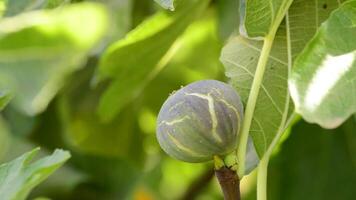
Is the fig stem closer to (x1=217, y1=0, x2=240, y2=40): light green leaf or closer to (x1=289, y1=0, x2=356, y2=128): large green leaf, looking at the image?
(x1=289, y1=0, x2=356, y2=128): large green leaf

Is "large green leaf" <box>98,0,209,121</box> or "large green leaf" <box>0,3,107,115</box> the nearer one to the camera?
"large green leaf" <box>98,0,209,121</box>

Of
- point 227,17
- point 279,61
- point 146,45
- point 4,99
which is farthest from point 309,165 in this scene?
point 4,99

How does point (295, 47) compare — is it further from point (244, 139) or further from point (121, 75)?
point (121, 75)

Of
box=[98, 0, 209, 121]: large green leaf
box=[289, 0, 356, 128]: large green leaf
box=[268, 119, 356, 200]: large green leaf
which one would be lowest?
box=[268, 119, 356, 200]: large green leaf

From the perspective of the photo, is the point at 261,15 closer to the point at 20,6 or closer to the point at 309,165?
the point at 20,6

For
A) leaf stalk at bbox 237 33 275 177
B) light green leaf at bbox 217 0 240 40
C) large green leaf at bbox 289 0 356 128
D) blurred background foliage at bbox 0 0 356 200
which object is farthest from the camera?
light green leaf at bbox 217 0 240 40

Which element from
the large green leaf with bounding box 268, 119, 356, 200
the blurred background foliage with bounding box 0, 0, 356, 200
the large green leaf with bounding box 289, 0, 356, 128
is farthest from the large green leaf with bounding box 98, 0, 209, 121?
the large green leaf with bounding box 289, 0, 356, 128

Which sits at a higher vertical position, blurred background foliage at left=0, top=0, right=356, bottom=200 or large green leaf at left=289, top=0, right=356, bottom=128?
large green leaf at left=289, top=0, right=356, bottom=128

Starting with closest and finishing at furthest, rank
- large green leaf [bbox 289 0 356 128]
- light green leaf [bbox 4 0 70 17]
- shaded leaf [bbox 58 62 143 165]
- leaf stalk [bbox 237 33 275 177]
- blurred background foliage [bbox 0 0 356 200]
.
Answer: large green leaf [bbox 289 0 356 128] → leaf stalk [bbox 237 33 275 177] → light green leaf [bbox 4 0 70 17] → blurred background foliage [bbox 0 0 356 200] → shaded leaf [bbox 58 62 143 165]

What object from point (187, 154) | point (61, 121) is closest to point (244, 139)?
point (187, 154)
